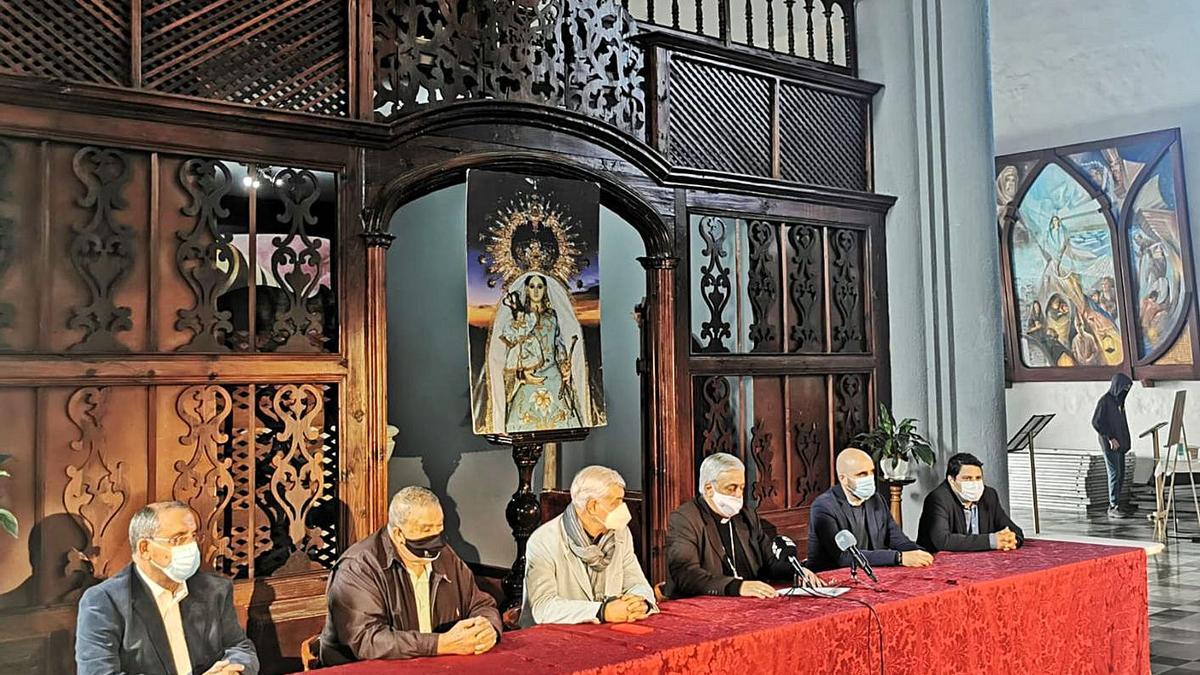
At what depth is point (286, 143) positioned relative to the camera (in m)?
5.48

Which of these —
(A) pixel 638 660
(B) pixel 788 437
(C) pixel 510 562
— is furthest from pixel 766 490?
(A) pixel 638 660

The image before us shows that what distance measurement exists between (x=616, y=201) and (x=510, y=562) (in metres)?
3.60

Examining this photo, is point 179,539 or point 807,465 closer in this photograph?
point 179,539

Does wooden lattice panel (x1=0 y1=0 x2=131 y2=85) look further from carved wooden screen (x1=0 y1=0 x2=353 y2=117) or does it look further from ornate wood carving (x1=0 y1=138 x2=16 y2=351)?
ornate wood carving (x1=0 y1=138 x2=16 y2=351)

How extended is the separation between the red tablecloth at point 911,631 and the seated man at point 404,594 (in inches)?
5.8

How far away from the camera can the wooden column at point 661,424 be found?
6.85 meters

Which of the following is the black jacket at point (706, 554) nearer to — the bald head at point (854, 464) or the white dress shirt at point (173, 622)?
the bald head at point (854, 464)

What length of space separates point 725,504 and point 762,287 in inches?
107

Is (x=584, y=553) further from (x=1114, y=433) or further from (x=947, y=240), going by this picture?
(x=1114, y=433)

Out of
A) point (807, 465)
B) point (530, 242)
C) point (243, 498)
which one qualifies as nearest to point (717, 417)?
point (807, 465)

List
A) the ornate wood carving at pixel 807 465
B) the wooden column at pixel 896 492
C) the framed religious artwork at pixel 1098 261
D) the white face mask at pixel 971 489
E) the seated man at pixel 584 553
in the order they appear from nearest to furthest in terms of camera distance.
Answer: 1. the seated man at pixel 584 553
2. the white face mask at pixel 971 489
3. the ornate wood carving at pixel 807 465
4. the wooden column at pixel 896 492
5. the framed religious artwork at pixel 1098 261

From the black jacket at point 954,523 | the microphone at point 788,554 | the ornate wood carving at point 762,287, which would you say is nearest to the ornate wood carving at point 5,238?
the microphone at point 788,554

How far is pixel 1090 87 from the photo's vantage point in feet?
46.7

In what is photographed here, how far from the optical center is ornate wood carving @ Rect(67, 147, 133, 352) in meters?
4.86
